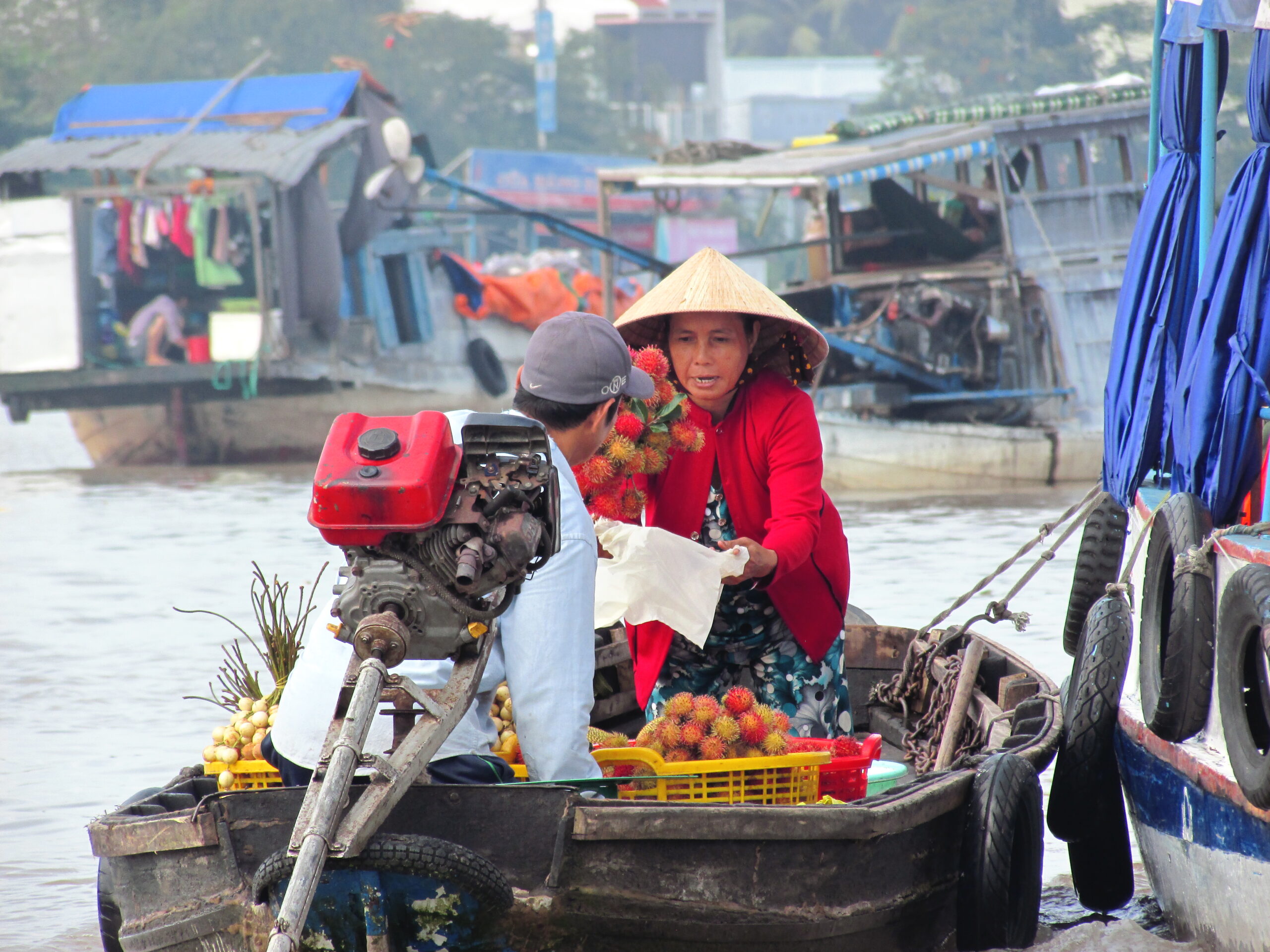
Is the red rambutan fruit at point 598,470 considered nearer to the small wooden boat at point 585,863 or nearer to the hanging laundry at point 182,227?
the small wooden boat at point 585,863

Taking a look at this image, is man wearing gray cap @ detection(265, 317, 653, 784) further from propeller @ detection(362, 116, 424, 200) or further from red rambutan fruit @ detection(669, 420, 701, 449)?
propeller @ detection(362, 116, 424, 200)

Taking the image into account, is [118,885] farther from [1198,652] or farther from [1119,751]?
[1119,751]

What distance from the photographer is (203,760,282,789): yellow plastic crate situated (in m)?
2.80

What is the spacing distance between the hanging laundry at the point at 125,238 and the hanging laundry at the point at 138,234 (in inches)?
0.9

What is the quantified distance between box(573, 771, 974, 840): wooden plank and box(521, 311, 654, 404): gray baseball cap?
2.45ft

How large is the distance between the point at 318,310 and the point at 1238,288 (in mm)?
15857

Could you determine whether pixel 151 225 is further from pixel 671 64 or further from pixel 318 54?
pixel 671 64

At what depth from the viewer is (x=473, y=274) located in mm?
19828

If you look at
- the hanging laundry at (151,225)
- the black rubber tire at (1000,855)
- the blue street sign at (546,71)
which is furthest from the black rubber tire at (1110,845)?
the blue street sign at (546,71)

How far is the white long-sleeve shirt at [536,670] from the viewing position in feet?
8.05

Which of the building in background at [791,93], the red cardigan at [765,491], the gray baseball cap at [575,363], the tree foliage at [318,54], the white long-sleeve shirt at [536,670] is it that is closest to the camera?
the white long-sleeve shirt at [536,670]

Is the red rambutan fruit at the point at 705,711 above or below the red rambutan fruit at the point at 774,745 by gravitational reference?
above

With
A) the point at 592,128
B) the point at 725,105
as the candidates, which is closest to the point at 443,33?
the point at 592,128

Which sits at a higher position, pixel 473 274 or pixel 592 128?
pixel 592 128
